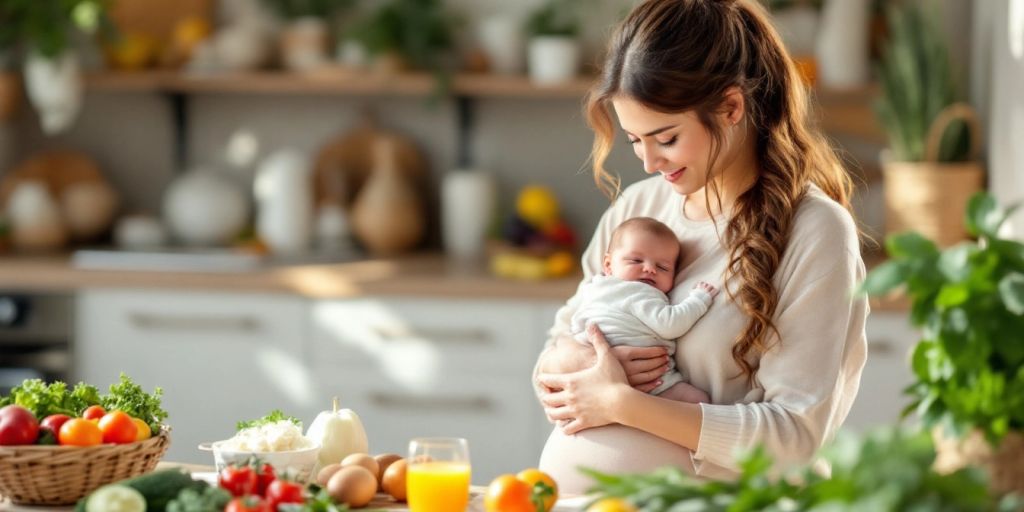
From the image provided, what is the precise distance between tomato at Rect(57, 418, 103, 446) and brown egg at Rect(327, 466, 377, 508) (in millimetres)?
312

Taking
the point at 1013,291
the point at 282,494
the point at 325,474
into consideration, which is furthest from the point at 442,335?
the point at 1013,291

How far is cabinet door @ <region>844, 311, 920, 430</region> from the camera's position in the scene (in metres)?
3.56

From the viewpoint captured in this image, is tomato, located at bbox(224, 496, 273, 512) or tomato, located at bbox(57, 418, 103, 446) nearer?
tomato, located at bbox(224, 496, 273, 512)

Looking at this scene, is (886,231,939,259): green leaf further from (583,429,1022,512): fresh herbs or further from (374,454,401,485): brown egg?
(374,454,401,485): brown egg

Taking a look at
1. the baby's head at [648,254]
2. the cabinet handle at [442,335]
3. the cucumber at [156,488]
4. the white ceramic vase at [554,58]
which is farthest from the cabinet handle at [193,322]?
the cucumber at [156,488]

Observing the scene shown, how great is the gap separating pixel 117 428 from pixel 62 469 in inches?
3.4

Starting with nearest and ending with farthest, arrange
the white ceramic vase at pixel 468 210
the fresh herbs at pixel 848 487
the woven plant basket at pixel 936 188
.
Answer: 1. the fresh herbs at pixel 848 487
2. the woven plant basket at pixel 936 188
3. the white ceramic vase at pixel 468 210

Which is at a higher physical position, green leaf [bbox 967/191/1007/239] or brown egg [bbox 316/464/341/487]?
green leaf [bbox 967/191/1007/239]

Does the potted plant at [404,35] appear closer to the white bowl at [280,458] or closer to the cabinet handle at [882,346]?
the cabinet handle at [882,346]

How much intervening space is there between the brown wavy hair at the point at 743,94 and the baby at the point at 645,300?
9 centimetres

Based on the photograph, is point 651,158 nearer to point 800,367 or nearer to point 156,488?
point 800,367

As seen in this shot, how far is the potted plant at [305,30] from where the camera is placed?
4.30m

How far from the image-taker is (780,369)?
2.05 meters

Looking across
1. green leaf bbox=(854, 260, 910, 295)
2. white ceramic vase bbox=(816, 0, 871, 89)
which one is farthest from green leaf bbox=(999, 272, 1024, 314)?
white ceramic vase bbox=(816, 0, 871, 89)
